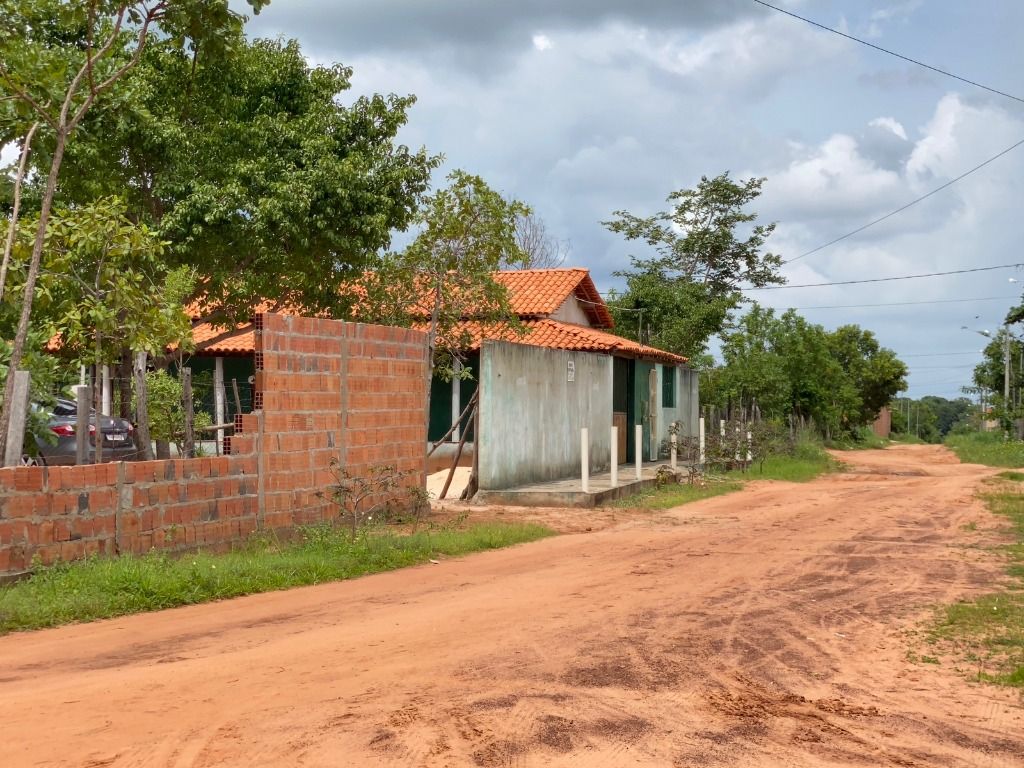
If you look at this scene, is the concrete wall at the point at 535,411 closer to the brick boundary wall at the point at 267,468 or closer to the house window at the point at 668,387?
the brick boundary wall at the point at 267,468

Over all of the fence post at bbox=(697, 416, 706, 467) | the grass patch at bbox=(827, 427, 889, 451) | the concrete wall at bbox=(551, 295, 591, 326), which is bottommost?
the grass patch at bbox=(827, 427, 889, 451)

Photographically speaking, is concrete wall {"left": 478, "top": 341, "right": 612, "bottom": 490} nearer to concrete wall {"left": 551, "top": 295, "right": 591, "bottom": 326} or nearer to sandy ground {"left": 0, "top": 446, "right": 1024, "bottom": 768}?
concrete wall {"left": 551, "top": 295, "right": 591, "bottom": 326}

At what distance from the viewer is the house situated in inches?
657

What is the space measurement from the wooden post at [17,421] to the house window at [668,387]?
20477mm

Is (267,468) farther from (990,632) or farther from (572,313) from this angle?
(572,313)

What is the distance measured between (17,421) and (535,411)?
10.4 m

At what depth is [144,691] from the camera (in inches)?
214

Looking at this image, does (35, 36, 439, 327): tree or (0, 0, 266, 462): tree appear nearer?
(0, 0, 266, 462): tree

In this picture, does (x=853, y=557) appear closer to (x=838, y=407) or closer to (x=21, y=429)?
(x=21, y=429)

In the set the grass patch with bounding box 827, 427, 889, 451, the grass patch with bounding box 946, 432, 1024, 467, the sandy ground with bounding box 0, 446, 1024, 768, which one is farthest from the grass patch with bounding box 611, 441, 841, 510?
the grass patch with bounding box 827, 427, 889, 451

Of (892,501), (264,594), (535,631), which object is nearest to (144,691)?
(535,631)

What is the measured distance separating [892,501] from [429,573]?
37.2ft

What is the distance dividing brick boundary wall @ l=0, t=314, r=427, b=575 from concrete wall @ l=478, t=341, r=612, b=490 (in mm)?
2540

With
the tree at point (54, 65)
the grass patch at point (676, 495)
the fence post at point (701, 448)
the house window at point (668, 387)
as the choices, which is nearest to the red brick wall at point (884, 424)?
the house window at point (668, 387)
